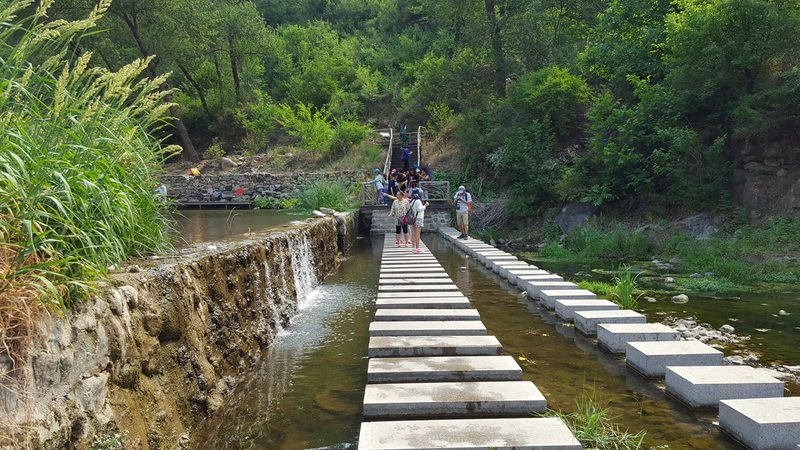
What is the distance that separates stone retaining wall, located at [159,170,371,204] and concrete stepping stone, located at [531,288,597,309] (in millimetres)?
16315

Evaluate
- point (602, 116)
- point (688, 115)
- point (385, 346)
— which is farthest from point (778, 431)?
point (602, 116)

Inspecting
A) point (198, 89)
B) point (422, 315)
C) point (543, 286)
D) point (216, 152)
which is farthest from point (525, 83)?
point (198, 89)

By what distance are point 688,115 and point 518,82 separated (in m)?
7.30

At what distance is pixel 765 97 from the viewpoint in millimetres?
11586

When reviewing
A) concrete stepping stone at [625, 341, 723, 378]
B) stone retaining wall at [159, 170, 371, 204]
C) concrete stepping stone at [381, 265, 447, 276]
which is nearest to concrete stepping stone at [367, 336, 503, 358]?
concrete stepping stone at [625, 341, 723, 378]

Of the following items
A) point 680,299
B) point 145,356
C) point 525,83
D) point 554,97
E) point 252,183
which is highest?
point 525,83

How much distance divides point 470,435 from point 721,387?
6.71 ft

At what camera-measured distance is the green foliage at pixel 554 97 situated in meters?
18.2

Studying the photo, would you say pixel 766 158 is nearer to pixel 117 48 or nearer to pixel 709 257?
pixel 709 257

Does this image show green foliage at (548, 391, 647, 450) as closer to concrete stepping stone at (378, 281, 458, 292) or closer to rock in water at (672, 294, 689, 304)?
concrete stepping stone at (378, 281, 458, 292)

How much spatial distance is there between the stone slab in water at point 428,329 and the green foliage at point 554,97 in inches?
577

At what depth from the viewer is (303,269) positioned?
29.0 ft

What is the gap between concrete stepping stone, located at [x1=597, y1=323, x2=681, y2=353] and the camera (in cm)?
492

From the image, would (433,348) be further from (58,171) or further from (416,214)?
(416,214)
